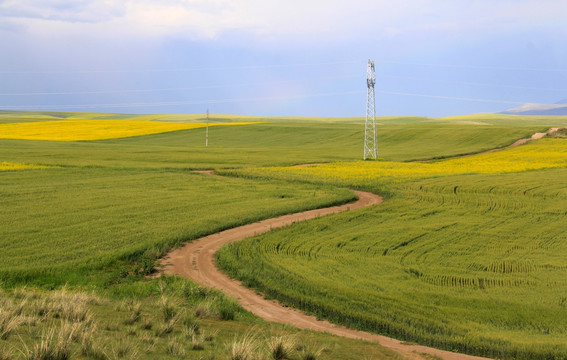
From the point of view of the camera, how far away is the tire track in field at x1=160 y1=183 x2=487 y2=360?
11.4 meters

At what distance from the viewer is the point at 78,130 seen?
4168 inches

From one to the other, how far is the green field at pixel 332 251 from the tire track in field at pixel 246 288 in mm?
393

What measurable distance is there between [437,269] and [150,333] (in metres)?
10.4

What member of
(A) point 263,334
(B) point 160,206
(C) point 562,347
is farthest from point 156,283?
(B) point 160,206

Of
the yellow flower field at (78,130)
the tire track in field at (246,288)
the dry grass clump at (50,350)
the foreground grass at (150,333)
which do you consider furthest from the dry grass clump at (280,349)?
the yellow flower field at (78,130)

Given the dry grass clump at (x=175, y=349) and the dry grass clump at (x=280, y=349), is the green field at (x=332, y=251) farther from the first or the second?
the dry grass clump at (x=280, y=349)

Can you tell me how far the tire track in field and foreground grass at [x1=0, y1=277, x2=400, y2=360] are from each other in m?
0.84

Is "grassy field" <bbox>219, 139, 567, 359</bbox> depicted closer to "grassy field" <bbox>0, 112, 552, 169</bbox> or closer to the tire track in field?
the tire track in field

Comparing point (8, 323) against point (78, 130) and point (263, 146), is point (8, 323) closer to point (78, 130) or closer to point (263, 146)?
point (263, 146)

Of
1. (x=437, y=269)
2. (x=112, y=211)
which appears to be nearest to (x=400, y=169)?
(x=112, y=211)

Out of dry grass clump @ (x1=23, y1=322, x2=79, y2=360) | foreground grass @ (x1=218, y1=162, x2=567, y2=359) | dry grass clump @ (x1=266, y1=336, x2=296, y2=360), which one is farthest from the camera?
foreground grass @ (x1=218, y1=162, x2=567, y2=359)

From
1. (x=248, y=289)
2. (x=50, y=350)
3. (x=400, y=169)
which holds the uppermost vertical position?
(x=50, y=350)

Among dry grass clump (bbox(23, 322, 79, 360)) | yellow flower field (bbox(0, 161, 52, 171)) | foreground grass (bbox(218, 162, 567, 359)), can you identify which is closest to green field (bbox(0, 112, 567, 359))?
foreground grass (bbox(218, 162, 567, 359))

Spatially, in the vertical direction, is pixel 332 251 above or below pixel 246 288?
above
